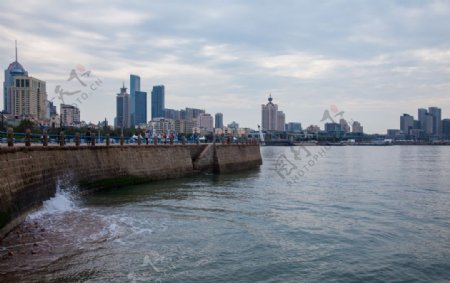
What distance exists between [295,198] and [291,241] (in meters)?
11.7

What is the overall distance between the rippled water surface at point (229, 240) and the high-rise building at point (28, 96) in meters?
59.9

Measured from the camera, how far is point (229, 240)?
15.3m

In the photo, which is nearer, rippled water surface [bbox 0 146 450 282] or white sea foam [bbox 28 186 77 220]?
rippled water surface [bbox 0 146 450 282]

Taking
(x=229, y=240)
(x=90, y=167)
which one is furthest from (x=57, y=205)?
(x=229, y=240)

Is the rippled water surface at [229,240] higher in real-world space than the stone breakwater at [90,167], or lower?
lower

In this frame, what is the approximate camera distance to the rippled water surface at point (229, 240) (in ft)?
38.9

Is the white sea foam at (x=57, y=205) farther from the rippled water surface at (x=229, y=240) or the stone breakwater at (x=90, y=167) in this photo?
the stone breakwater at (x=90, y=167)

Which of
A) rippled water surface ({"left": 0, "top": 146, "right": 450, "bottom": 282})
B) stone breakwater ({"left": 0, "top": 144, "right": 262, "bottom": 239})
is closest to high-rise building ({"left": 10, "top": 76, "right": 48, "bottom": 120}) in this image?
stone breakwater ({"left": 0, "top": 144, "right": 262, "bottom": 239})

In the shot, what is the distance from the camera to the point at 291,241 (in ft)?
50.8

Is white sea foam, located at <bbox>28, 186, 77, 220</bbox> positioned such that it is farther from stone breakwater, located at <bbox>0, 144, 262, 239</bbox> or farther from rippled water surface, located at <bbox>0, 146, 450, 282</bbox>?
stone breakwater, located at <bbox>0, 144, 262, 239</bbox>

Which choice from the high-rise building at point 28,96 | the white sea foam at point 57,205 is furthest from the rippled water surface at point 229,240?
the high-rise building at point 28,96

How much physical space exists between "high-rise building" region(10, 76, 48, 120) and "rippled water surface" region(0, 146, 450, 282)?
5993 centimetres

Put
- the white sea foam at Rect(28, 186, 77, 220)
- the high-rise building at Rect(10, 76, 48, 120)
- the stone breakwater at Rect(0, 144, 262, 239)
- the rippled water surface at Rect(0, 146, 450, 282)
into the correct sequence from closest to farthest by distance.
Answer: the rippled water surface at Rect(0, 146, 450, 282), the stone breakwater at Rect(0, 144, 262, 239), the white sea foam at Rect(28, 186, 77, 220), the high-rise building at Rect(10, 76, 48, 120)

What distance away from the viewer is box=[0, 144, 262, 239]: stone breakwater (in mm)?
16125
